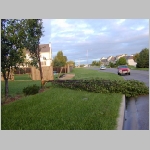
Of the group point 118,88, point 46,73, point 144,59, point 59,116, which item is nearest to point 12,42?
point 59,116

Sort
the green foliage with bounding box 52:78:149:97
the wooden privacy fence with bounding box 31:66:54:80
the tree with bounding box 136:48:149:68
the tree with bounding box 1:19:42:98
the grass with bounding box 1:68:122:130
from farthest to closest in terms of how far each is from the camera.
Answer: the tree with bounding box 136:48:149:68, the wooden privacy fence with bounding box 31:66:54:80, the green foliage with bounding box 52:78:149:97, the tree with bounding box 1:19:42:98, the grass with bounding box 1:68:122:130

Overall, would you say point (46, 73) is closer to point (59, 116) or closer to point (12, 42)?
point (12, 42)

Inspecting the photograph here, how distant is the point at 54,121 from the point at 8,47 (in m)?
3.94

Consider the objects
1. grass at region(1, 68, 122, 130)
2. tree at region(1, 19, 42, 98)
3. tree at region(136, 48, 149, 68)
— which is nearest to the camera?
grass at region(1, 68, 122, 130)

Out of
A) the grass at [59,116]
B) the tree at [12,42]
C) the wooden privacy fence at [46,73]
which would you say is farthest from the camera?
the wooden privacy fence at [46,73]

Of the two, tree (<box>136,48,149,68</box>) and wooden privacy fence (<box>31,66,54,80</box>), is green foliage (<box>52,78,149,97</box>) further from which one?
tree (<box>136,48,149,68</box>)

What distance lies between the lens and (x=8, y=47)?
7625 millimetres

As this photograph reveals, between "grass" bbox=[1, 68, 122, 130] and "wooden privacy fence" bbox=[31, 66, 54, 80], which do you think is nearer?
"grass" bbox=[1, 68, 122, 130]

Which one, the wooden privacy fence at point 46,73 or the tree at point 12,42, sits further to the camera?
the wooden privacy fence at point 46,73

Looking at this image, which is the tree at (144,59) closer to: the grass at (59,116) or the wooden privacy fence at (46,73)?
the wooden privacy fence at (46,73)

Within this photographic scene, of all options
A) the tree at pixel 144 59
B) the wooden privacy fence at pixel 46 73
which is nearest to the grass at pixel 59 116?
the wooden privacy fence at pixel 46 73

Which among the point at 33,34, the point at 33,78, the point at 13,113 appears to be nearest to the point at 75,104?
the point at 13,113

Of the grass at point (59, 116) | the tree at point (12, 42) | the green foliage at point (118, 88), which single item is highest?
the tree at point (12, 42)

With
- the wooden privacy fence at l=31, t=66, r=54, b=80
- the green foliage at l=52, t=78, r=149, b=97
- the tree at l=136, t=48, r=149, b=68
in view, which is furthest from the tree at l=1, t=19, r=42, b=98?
the tree at l=136, t=48, r=149, b=68
